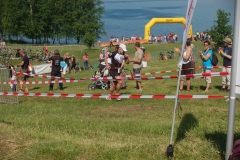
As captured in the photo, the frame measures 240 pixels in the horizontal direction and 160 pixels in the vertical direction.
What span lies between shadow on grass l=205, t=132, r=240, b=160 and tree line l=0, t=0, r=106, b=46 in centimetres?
6791

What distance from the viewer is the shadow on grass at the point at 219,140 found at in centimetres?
495

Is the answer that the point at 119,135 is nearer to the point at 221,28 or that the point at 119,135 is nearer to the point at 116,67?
the point at 116,67

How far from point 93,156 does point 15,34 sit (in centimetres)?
7382

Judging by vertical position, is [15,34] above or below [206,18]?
below

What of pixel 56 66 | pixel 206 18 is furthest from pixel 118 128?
pixel 206 18

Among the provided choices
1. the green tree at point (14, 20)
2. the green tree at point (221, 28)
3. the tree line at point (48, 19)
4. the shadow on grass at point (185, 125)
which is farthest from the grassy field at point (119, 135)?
the green tree at point (14, 20)

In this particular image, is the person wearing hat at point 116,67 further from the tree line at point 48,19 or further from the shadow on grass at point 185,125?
the tree line at point 48,19

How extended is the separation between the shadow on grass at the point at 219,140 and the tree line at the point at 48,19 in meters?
67.9

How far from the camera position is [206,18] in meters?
108

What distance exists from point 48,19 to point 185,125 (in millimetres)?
72044

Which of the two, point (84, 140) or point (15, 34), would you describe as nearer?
point (84, 140)

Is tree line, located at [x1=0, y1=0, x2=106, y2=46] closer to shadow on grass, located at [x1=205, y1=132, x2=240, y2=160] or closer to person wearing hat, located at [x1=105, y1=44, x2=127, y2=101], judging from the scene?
person wearing hat, located at [x1=105, y1=44, x2=127, y2=101]

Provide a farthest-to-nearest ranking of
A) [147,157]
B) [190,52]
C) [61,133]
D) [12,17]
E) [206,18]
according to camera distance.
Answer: [206,18], [12,17], [190,52], [61,133], [147,157]

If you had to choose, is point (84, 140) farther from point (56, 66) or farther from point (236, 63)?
point (56, 66)
